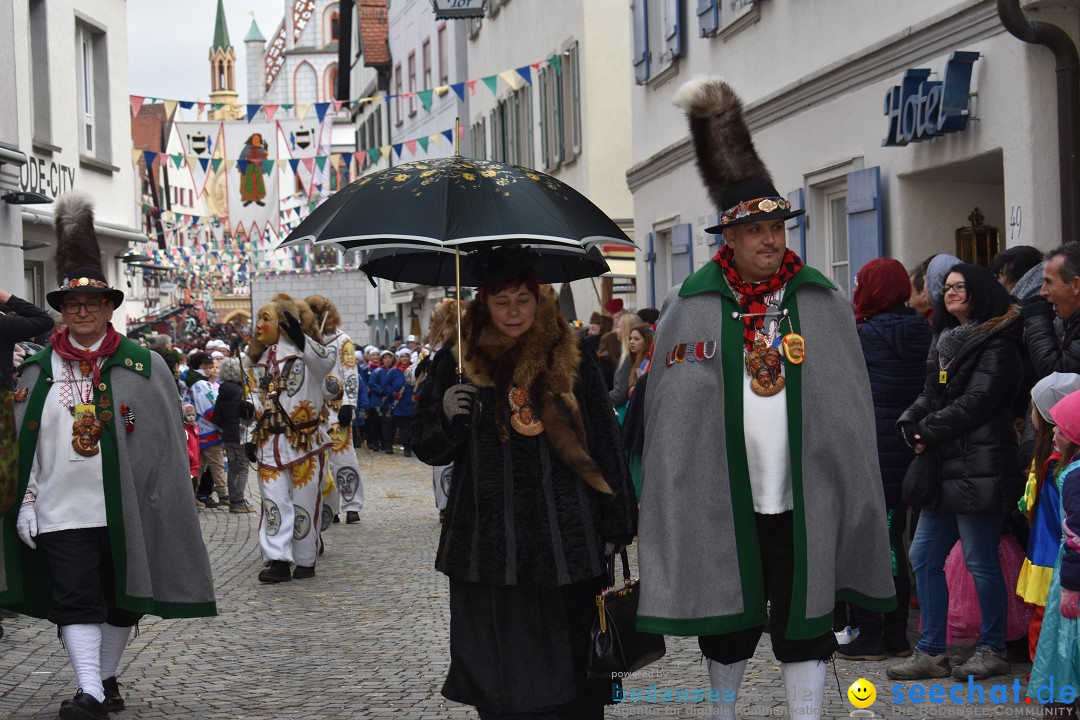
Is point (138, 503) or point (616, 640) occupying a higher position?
point (138, 503)

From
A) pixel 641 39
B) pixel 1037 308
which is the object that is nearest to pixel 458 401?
pixel 1037 308

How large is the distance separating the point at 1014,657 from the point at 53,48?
53.0 feet

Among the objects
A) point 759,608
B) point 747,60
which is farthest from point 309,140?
point 759,608

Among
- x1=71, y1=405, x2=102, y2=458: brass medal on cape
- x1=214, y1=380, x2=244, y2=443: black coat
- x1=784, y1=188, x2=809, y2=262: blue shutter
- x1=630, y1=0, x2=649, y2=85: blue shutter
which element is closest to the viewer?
x1=71, y1=405, x2=102, y2=458: brass medal on cape

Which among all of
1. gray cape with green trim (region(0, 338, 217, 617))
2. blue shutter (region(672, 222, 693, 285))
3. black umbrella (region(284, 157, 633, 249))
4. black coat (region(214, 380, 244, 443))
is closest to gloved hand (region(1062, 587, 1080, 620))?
black umbrella (region(284, 157, 633, 249))

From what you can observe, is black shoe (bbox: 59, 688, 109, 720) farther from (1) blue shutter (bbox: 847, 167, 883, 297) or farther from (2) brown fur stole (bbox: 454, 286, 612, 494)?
(1) blue shutter (bbox: 847, 167, 883, 297)

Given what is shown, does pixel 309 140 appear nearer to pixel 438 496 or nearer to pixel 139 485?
pixel 438 496

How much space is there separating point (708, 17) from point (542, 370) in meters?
12.1

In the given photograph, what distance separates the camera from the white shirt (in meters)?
6.52

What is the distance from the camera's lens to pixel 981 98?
1077cm

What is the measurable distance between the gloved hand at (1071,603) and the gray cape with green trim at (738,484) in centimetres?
72

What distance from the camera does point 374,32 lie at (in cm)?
5119

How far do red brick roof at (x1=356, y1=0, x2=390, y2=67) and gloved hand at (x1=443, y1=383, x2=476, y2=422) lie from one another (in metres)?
44.3

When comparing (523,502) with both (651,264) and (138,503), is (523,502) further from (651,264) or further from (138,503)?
(651,264)
